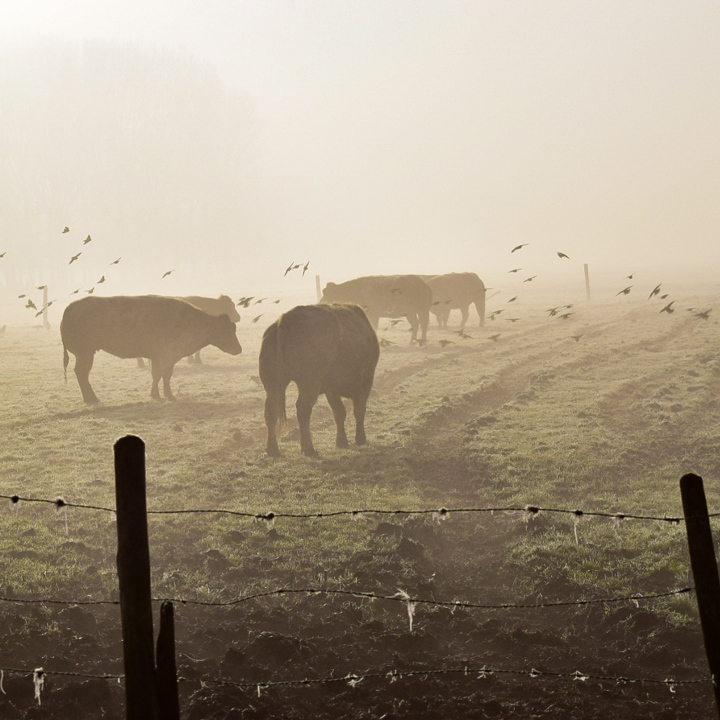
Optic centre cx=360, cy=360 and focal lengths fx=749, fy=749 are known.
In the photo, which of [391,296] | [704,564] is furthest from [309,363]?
[391,296]

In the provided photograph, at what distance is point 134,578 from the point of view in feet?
10.5

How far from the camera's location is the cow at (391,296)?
2450 centimetres

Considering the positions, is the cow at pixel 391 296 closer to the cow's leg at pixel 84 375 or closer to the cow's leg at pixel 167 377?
the cow's leg at pixel 167 377

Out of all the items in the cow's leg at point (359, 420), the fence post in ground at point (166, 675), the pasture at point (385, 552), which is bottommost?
the pasture at point (385, 552)

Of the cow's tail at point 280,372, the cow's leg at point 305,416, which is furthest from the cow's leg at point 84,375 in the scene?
the cow's leg at point 305,416

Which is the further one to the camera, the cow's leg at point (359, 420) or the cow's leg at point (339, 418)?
the cow's leg at point (359, 420)

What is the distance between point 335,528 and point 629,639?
10.5ft

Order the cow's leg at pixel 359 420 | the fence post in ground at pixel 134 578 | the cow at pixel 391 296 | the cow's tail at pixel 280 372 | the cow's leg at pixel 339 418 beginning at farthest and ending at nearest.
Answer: the cow at pixel 391 296
the cow's leg at pixel 359 420
the cow's leg at pixel 339 418
the cow's tail at pixel 280 372
the fence post in ground at pixel 134 578

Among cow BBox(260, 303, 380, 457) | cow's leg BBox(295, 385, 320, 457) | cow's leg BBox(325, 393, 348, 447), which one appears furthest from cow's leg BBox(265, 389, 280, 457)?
cow's leg BBox(325, 393, 348, 447)

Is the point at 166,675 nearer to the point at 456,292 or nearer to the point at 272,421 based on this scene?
the point at 272,421

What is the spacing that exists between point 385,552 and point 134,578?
4.17m

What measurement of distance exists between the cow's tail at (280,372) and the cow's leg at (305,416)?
237 millimetres

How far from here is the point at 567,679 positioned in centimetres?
489

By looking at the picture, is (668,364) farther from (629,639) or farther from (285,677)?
(285,677)
